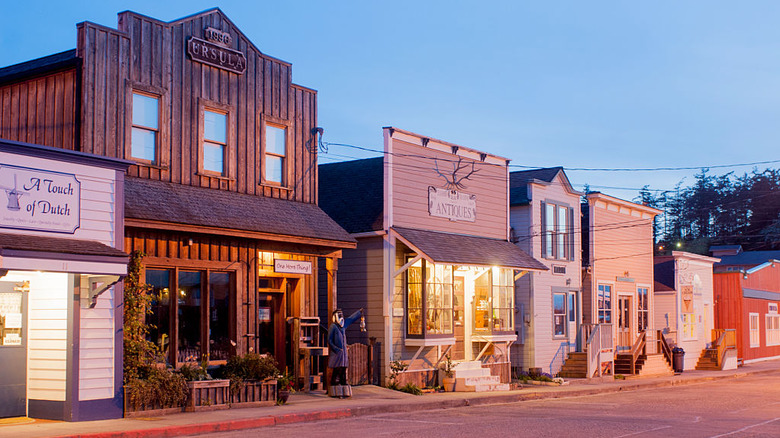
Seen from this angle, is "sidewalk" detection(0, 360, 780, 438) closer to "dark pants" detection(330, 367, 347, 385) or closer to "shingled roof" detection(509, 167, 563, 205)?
"dark pants" detection(330, 367, 347, 385)

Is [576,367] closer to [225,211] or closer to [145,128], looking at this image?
→ [225,211]

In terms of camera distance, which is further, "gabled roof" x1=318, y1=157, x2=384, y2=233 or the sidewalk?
"gabled roof" x1=318, y1=157, x2=384, y2=233

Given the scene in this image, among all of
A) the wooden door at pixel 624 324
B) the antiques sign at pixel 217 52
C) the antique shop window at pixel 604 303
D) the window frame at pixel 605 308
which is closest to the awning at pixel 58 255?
the antiques sign at pixel 217 52

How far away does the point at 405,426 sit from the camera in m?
15.6

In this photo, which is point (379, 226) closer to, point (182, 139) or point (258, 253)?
point (258, 253)

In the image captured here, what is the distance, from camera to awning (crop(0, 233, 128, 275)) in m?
13.1

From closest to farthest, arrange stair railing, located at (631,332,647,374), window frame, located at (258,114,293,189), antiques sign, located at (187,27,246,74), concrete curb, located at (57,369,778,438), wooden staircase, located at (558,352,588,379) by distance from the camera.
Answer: concrete curb, located at (57,369,778,438)
antiques sign, located at (187,27,246,74)
window frame, located at (258,114,293,189)
wooden staircase, located at (558,352,588,379)
stair railing, located at (631,332,647,374)

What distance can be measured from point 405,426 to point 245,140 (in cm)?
783

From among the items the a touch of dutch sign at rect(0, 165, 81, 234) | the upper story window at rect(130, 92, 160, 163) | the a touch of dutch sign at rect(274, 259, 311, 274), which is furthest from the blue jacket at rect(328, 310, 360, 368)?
the a touch of dutch sign at rect(0, 165, 81, 234)

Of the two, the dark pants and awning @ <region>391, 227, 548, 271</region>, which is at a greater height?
awning @ <region>391, 227, 548, 271</region>

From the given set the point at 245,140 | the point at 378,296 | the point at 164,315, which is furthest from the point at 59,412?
the point at 378,296

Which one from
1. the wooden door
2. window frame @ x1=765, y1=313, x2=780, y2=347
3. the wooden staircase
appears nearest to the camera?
the wooden staircase

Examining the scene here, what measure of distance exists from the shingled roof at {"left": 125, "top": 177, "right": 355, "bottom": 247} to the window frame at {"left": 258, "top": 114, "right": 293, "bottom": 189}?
0.45 meters

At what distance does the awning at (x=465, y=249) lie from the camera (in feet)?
76.8
